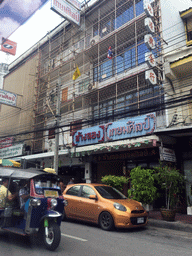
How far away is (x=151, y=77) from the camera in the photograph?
41.0 ft

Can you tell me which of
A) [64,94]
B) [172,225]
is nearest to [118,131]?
[172,225]

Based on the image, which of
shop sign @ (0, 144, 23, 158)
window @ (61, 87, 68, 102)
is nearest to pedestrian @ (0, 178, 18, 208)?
window @ (61, 87, 68, 102)

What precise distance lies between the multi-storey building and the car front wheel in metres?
4.58

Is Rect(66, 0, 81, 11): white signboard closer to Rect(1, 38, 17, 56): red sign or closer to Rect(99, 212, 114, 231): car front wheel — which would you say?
Rect(99, 212, 114, 231): car front wheel

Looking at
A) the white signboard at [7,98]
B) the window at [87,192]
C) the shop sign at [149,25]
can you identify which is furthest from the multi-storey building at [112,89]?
the window at [87,192]

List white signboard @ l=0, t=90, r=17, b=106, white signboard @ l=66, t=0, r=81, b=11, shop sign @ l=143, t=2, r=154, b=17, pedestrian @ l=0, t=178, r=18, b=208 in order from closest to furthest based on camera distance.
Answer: pedestrian @ l=0, t=178, r=18, b=208 → shop sign @ l=143, t=2, r=154, b=17 → white signboard @ l=66, t=0, r=81, b=11 → white signboard @ l=0, t=90, r=17, b=106

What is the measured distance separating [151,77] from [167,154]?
4262mm

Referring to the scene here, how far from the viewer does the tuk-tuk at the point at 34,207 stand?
17.2 ft

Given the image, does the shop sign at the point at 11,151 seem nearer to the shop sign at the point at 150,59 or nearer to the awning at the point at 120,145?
the awning at the point at 120,145

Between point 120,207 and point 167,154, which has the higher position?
point 167,154

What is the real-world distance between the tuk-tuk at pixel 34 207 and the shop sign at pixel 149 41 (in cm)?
958

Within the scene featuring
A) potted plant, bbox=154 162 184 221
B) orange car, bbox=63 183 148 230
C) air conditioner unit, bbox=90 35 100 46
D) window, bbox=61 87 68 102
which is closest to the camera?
orange car, bbox=63 183 148 230

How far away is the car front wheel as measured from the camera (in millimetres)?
7523

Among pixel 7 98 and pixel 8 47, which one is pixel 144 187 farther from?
pixel 8 47
